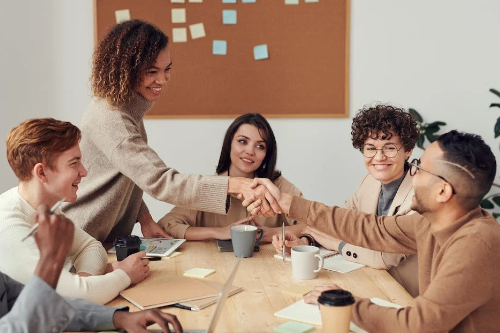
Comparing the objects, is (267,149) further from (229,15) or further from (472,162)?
(472,162)

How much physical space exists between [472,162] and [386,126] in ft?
3.23

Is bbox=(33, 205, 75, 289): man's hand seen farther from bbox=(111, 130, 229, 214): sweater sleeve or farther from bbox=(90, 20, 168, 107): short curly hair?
bbox=(90, 20, 168, 107): short curly hair

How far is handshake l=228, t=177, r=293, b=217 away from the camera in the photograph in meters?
1.93

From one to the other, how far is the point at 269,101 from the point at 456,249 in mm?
2347

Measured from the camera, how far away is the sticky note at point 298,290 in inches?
59.6

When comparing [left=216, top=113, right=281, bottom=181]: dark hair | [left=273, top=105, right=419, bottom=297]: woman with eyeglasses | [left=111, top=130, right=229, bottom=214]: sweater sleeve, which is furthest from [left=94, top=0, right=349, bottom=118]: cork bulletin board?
[left=111, top=130, right=229, bottom=214]: sweater sleeve

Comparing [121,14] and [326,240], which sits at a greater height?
[121,14]

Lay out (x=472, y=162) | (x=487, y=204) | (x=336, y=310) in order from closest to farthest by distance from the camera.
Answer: (x=336, y=310), (x=472, y=162), (x=487, y=204)

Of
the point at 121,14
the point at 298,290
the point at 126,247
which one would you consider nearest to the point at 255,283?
the point at 298,290

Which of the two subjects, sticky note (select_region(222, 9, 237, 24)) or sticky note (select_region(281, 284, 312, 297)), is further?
sticky note (select_region(222, 9, 237, 24))

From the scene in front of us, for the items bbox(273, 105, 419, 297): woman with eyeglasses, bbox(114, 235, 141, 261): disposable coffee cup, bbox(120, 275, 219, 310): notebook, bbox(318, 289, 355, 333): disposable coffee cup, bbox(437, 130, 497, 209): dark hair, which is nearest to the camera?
bbox(318, 289, 355, 333): disposable coffee cup

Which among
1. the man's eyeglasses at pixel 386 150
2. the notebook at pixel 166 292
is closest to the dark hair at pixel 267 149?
the man's eyeglasses at pixel 386 150

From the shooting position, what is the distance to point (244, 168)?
8.49 feet

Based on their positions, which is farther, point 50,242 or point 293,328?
point 293,328
